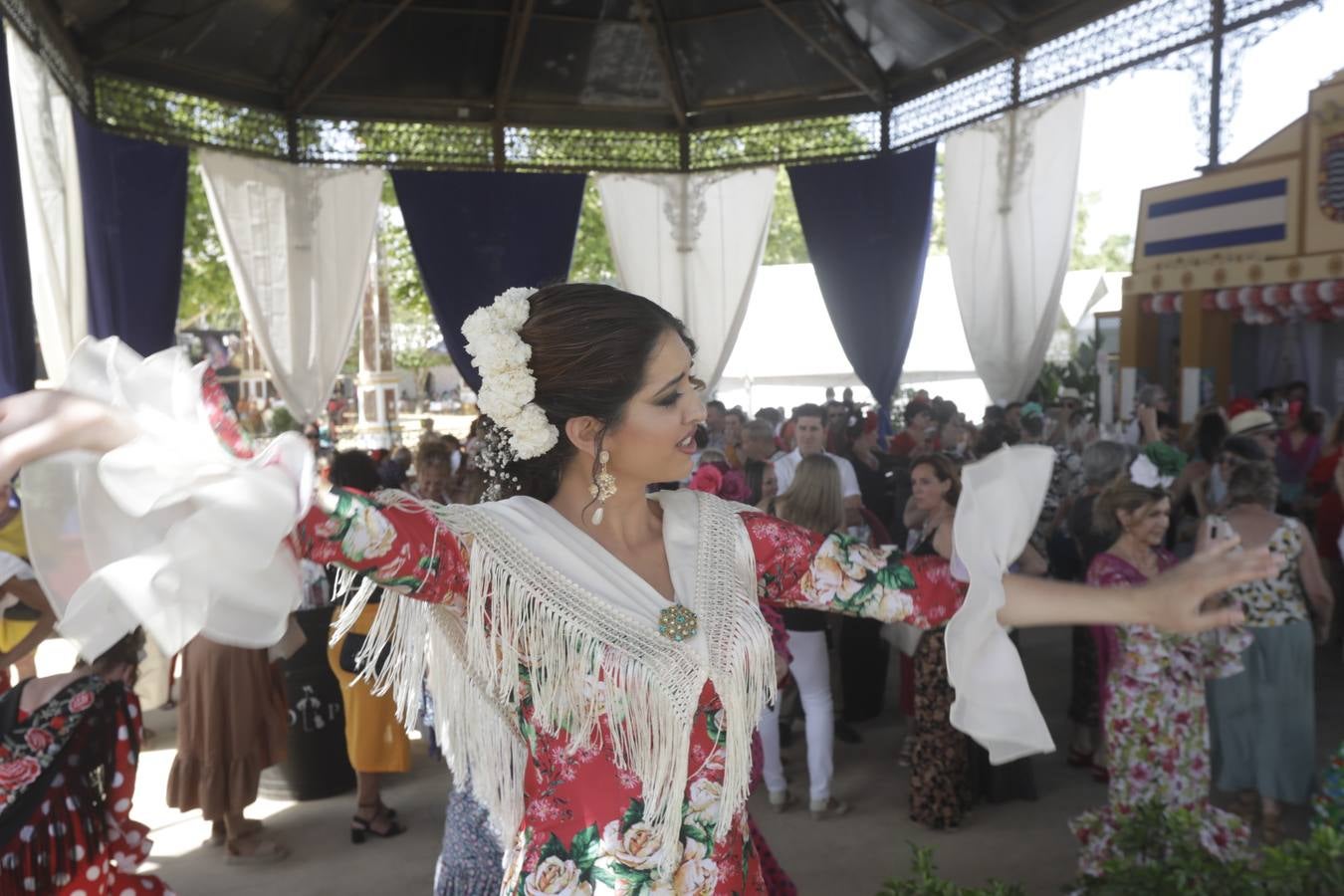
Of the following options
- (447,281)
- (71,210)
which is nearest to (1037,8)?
(447,281)

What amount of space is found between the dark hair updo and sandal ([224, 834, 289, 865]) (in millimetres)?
2798

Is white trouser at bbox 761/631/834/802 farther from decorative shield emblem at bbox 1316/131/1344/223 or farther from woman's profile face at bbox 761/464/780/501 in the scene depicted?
decorative shield emblem at bbox 1316/131/1344/223

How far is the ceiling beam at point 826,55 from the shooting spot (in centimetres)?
784

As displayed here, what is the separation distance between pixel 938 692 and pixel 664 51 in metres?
6.31

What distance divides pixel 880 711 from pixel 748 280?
5073 millimetres

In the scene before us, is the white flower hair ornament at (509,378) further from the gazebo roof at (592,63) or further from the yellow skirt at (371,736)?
the gazebo roof at (592,63)

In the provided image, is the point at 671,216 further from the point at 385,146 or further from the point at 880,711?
the point at 880,711

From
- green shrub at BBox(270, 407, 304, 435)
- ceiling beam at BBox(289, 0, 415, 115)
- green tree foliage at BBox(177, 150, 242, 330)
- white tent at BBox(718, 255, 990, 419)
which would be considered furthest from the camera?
green tree foliage at BBox(177, 150, 242, 330)

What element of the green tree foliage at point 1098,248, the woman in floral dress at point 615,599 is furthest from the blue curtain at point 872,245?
the green tree foliage at point 1098,248

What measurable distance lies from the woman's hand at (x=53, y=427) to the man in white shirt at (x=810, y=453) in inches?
133

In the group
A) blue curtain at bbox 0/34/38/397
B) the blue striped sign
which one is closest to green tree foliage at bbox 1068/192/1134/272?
the blue striped sign

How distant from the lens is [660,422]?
60.1 inches

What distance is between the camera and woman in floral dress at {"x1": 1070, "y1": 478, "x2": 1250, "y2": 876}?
323 cm

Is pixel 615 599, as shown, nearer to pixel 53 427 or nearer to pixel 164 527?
pixel 164 527
